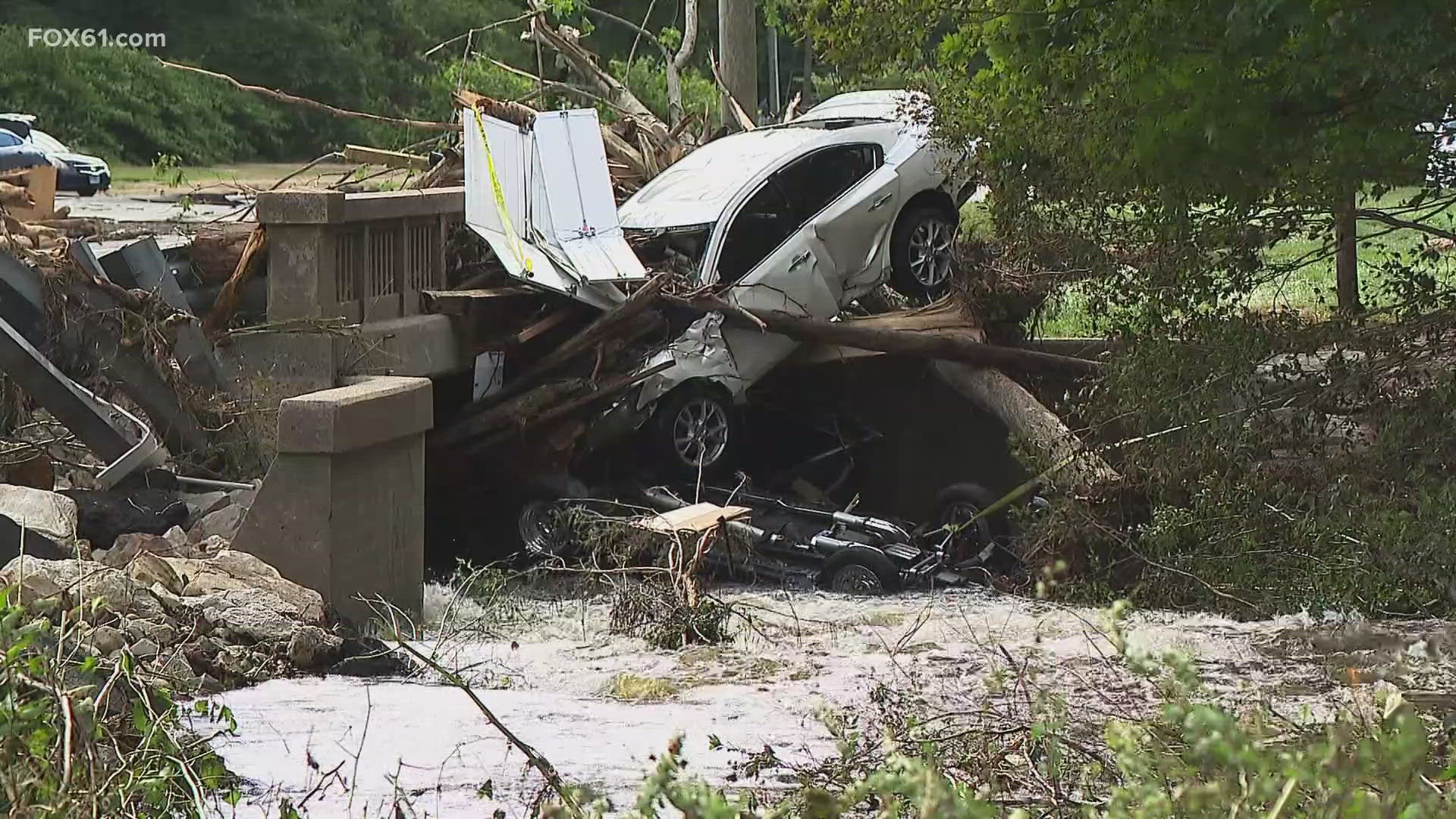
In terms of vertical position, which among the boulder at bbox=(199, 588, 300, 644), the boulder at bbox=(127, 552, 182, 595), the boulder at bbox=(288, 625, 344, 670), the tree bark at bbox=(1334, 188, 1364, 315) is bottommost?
the boulder at bbox=(288, 625, 344, 670)

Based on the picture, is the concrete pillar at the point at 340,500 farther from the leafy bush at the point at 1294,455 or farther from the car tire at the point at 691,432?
the leafy bush at the point at 1294,455

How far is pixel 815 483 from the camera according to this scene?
52.7 ft

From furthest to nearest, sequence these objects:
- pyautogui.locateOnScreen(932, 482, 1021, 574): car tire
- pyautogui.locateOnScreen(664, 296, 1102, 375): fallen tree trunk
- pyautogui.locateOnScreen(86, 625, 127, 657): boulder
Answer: pyautogui.locateOnScreen(664, 296, 1102, 375): fallen tree trunk → pyautogui.locateOnScreen(932, 482, 1021, 574): car tire → pyautogui.locateOnScreen(86, 625, 127, 657): boulder

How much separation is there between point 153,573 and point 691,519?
141 inches

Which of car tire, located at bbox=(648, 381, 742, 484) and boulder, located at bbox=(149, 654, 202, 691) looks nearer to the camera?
boulder, located at bbox=(149, 654, 202, 691)

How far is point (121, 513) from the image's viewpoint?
10578 mm

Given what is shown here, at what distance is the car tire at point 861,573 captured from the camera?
12.2m

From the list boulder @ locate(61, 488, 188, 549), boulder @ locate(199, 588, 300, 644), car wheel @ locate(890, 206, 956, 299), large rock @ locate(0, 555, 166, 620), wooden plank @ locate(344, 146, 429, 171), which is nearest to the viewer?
large rock @ locate(0, 555, 166, 620)

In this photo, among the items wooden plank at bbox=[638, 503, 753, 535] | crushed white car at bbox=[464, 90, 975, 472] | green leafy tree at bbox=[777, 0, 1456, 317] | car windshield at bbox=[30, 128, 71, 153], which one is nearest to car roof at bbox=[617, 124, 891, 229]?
crushed white car at bbox=[464, 90, 975, 472]

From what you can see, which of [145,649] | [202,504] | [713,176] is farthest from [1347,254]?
[145,649]

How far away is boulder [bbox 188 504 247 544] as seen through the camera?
1041cm

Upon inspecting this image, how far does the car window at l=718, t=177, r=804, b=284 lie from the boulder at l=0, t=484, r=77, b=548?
593 centimetres

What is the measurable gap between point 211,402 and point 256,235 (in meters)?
1.48

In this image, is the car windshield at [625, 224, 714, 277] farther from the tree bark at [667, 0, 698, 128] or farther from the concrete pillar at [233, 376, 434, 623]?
the concrete pillar at [233, 376, 434, 623]
